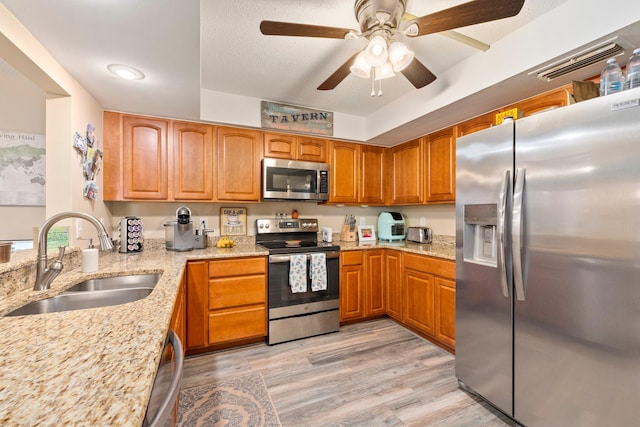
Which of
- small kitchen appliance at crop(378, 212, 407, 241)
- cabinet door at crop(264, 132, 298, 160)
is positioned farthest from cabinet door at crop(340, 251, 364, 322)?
cabinet door at crop(264, 132, 298, 160)

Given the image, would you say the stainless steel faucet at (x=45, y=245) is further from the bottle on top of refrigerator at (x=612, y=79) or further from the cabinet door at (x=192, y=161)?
the bottle on top of refrigerator at (x=612, y=79)

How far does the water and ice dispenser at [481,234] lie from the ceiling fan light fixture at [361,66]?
1073 millimetres

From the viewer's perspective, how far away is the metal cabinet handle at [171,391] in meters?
0.54

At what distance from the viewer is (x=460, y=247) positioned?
72.9 inches

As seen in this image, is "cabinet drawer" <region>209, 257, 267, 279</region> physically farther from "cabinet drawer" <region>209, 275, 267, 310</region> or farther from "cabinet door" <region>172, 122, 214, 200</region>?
"cabinet door" <region>172, 122, 214, 200</region>

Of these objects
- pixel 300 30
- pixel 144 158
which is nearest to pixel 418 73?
pixel 300 30

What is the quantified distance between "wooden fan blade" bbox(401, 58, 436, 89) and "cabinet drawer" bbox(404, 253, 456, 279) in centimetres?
140

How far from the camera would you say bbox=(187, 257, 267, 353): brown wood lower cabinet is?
2252mm

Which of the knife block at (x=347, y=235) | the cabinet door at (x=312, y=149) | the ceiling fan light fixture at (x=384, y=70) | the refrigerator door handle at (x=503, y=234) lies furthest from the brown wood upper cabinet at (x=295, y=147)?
the refrigerator door handle at (x=503, y=234)

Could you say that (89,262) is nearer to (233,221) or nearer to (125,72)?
(125,72)

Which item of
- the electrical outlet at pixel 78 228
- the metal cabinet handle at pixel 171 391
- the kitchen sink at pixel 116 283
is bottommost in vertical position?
the metal cabinet handle at pixel 171 391

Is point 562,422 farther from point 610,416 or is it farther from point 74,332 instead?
point 74,332

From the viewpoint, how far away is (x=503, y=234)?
4.95 ft

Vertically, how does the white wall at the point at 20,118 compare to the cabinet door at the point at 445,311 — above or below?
above
